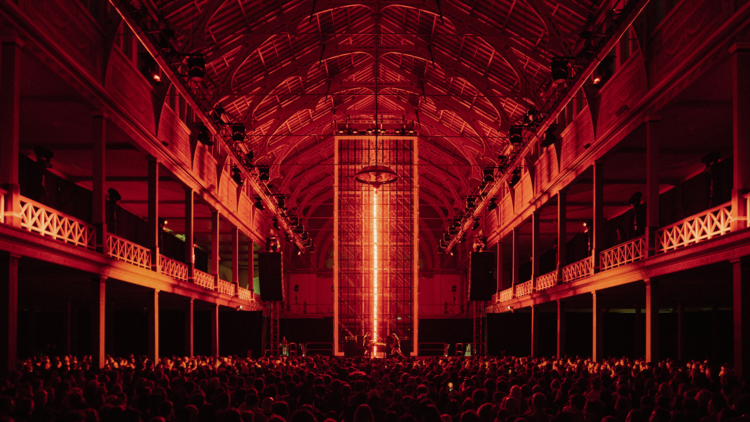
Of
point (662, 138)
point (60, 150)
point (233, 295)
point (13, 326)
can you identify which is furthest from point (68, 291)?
point (662, 138)

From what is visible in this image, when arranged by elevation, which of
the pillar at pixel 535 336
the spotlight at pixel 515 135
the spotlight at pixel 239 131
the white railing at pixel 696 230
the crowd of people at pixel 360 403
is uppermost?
the spotlight at pixel 239 131

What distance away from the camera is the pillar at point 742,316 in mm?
14719

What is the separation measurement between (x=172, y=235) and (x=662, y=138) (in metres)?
34.6

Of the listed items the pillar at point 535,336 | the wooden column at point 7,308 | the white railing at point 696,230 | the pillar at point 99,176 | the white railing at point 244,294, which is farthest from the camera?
the white railing at point 244,294

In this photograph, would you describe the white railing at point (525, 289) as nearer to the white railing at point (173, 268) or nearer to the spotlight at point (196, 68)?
the white railing at point (173, 268)

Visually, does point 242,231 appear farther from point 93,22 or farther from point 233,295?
point 93,22

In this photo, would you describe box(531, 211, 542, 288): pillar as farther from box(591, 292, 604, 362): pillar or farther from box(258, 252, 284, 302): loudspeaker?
box(258, 252, 284, 302): loudspeaker

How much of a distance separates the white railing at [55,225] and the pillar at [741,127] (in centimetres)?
1520

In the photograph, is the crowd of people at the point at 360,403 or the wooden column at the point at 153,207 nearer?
the crowd of people at the point at 360,403

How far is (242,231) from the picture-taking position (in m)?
42.7

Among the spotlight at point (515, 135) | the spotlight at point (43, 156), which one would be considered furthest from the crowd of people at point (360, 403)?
the spotlight at point (515, 135)

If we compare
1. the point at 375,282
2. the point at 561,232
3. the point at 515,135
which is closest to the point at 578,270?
the point at 561,232

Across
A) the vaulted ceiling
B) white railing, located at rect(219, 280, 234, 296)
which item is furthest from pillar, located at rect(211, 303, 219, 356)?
the vaulted ceiling

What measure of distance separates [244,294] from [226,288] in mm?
4518
